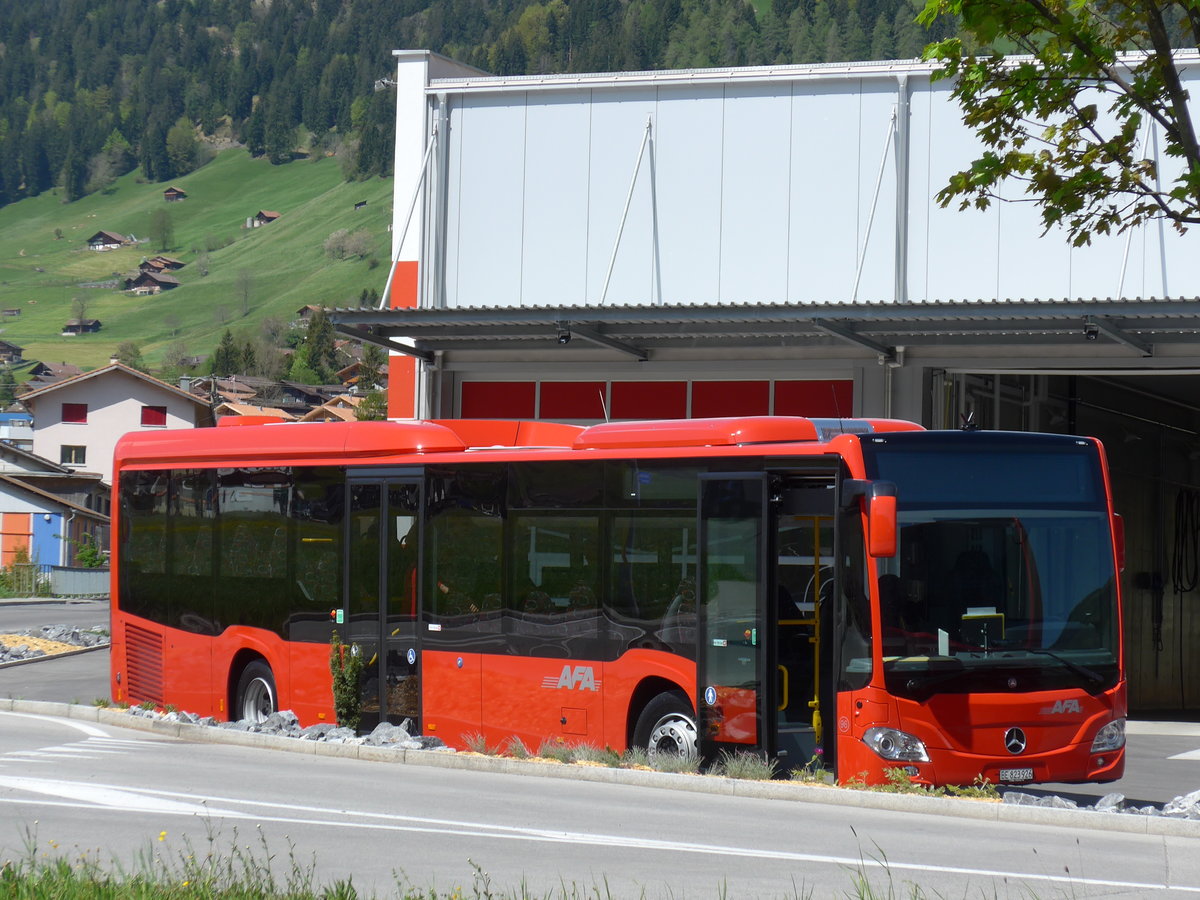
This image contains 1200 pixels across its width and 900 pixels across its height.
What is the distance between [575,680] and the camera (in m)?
14.8

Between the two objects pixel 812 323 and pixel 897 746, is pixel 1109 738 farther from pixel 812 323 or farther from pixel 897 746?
pixel 812 323

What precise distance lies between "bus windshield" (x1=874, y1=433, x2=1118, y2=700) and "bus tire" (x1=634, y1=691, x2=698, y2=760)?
2239 millimetres

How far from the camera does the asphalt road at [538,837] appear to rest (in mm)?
8828

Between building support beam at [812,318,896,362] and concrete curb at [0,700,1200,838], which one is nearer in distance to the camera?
concrete curb at [0,700,1200,838]

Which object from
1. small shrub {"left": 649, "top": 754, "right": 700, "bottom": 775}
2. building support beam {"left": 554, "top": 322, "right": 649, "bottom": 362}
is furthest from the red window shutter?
small shrub {"left": 649, "top": 754, "right": 700, "bottom": 775}

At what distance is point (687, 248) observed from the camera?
82.7ft

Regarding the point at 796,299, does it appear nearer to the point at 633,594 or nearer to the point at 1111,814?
the point at 633,594

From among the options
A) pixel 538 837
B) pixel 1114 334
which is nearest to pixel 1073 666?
pixel 538 837

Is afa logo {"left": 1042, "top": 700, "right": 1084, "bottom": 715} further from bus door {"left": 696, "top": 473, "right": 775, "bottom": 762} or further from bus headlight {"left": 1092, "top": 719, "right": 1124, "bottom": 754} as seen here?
bus door {"left": 696, "top": 473, "right": 775, "bottom": 762}

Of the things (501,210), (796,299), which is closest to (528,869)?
(796,299)

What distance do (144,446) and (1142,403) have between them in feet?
65.4

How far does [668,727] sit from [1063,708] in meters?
3.30

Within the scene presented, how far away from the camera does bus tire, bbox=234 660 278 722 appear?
1797cm

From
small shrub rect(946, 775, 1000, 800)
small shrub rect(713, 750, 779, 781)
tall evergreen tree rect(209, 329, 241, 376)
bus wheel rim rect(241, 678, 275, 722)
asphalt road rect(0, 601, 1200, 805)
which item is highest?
tall evergreen tree rect(209, 329, 241, 376)
